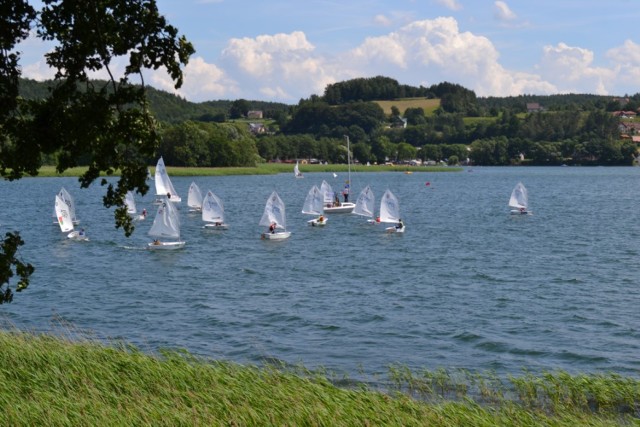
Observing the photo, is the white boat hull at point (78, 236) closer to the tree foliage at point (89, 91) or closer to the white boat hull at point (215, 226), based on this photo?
A: the white boat hull at point (215, 226)

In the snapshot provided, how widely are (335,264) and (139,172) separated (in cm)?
3303

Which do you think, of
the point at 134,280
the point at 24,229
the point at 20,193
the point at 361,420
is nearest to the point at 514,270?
the point at 134,280

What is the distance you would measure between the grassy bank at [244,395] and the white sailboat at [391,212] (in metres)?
40.5

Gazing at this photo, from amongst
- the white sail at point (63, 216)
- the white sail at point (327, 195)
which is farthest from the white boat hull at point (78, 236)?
the white sail at point (327, 195)

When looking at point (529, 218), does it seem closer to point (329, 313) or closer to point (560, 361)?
point (329, 313)

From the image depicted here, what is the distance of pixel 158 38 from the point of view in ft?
39.9

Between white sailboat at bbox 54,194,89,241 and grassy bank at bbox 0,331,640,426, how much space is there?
122 feet

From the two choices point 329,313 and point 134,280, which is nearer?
point 329,313

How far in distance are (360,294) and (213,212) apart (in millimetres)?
29620

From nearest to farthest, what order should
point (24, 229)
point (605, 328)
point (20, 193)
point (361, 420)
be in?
point (361, 420) < point (605, 328) < point (24, 229) < point (20, 193)

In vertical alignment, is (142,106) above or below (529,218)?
above

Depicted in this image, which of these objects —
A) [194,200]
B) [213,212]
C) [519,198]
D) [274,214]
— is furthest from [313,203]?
[519,198]

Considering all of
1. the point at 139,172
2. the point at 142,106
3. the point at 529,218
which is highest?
the point at 142,106

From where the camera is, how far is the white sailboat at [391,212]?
6162 cm
